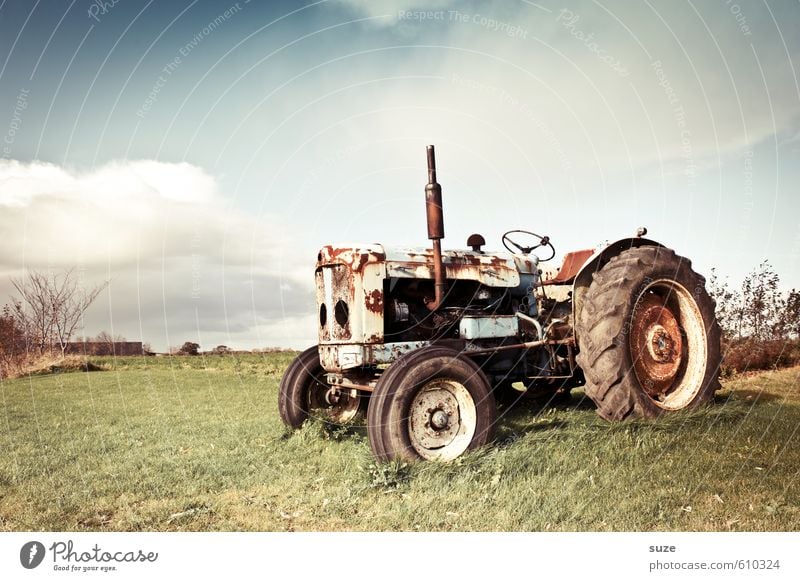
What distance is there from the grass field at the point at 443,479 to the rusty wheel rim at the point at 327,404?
0.19 metres

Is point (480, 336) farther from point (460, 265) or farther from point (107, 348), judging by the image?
point (107, 348)

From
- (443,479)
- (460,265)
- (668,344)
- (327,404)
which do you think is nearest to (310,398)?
(327,404)

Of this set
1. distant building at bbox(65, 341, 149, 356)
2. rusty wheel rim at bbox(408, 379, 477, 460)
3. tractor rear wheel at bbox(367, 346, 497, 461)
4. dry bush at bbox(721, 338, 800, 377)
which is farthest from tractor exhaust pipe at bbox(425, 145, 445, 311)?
distant building at bbox(65, 341, 149, 356)

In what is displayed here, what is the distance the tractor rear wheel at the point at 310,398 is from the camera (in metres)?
4.88

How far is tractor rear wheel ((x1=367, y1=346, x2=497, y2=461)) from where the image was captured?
136 inches

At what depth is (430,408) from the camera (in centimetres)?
367

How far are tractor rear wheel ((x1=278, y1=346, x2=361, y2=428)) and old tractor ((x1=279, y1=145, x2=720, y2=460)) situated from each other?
0.5 inches

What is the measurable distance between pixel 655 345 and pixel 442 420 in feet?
6.26

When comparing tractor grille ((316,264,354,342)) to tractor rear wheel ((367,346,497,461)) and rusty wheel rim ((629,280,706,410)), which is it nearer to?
tractor rear wheel ((367,346,497,461))

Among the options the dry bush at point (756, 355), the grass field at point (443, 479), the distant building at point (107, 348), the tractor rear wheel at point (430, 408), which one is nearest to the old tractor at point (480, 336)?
the tractor rear wheel at point (430, 408)

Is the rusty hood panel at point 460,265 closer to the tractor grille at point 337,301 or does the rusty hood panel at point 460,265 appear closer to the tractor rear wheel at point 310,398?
the tractor grille at point 337,301
